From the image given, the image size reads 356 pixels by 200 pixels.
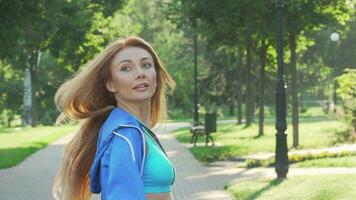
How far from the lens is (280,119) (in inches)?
582

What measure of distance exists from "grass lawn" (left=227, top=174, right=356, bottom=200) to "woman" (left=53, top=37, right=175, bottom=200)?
8.44 metres

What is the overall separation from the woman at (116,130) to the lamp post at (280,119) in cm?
1144

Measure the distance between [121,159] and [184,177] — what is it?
1306cm

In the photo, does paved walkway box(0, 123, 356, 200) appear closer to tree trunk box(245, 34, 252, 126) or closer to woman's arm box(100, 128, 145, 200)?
woman's arm box(100, 128, 145, 200)

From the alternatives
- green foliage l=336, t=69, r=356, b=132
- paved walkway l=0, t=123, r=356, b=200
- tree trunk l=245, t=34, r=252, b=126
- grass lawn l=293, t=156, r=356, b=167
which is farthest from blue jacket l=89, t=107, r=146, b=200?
tree trunk l=245, t=34, r=252, b=126

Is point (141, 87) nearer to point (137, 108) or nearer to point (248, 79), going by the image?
point (137, 108)

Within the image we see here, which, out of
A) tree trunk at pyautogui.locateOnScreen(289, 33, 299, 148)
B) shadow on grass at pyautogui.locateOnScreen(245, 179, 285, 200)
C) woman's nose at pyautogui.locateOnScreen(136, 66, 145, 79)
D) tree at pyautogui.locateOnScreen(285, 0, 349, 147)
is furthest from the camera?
tree trunk at pyautogui.locateOnScreen(289, 33, 299, 148)

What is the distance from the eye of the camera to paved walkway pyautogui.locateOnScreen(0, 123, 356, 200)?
42.0 ft

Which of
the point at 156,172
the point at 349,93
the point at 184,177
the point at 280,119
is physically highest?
the point at 349,93

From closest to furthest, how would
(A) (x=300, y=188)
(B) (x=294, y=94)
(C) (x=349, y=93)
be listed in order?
(A) (x=300, y=188)
(B) (x=294, y=94)
(C) (x=349, y=93)

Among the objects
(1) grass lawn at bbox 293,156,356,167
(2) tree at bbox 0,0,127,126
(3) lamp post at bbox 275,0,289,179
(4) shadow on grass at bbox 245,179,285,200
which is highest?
(2) tree at bbox 0,0,127,126

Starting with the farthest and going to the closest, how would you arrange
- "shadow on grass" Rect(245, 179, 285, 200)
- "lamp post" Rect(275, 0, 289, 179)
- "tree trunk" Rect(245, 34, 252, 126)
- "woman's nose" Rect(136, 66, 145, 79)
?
"tree trunk" Rect(245, 34, 252, 126)
"lamp post" Rect(275, 0, 289, 179)
"shadow on grass" Rect(245, 179, 285, 200)
"woman's nose" Rect(136, 66, 145, 79)

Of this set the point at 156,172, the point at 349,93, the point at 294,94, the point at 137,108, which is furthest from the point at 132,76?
the point at 349,93

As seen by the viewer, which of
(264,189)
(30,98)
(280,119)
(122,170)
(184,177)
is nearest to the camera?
(122,170)
